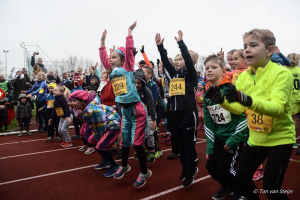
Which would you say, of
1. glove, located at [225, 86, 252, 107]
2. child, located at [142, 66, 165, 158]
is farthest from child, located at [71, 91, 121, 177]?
glove, located at [225, 86, 252, 107]

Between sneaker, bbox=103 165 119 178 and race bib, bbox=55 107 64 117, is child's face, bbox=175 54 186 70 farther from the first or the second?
race bib, bbox=55 107 64 117

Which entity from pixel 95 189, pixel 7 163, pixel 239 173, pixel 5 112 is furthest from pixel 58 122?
pixel 239 173

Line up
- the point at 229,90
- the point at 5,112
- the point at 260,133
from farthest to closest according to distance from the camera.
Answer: the point at 5,112, the point at 260,133, the point at 229,90

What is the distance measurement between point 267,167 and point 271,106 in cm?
62

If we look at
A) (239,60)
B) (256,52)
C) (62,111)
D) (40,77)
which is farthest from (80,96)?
(40,77)

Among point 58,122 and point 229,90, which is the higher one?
point 229,90

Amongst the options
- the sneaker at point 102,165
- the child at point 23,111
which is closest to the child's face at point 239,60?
the sneaker at point 102,165

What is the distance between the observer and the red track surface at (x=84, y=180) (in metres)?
3.45

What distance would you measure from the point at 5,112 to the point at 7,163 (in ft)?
15.4

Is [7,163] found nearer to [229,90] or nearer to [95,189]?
[95,189]

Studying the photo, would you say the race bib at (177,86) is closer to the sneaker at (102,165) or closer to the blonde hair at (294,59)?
the sneaker at (102,165)

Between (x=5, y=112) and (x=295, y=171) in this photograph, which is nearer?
(x=295, y=171)

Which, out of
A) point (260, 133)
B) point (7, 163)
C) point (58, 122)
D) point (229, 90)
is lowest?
point (7, 163)

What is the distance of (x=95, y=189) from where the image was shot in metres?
3.65
